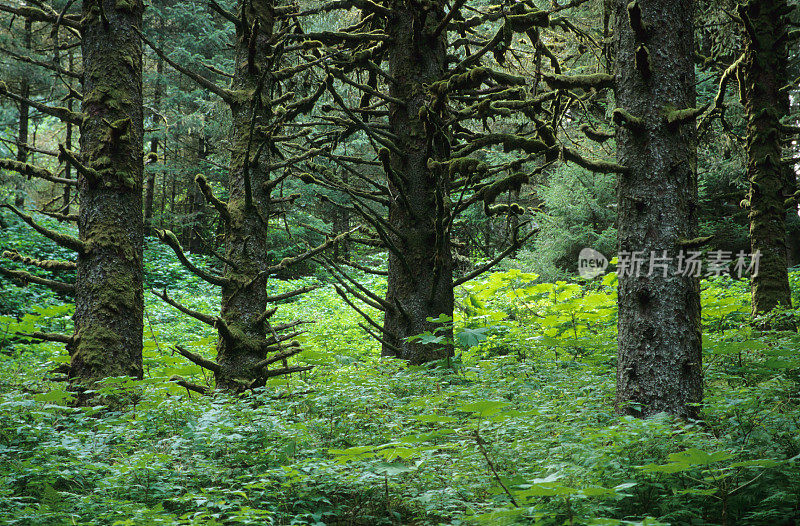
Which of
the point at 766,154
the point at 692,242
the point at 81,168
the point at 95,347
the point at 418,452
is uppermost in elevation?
the point at 766,154

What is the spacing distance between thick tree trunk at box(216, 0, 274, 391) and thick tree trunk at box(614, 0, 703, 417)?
3.27m

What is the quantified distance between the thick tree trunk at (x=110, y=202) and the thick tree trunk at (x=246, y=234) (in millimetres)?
955

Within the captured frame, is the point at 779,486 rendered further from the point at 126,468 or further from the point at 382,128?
the point at 382,128

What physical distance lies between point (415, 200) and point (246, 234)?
1757 mm

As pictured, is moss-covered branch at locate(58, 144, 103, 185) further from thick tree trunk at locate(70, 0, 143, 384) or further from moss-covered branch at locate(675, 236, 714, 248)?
moss-covered branch at locate(675, 236, 714, 248)

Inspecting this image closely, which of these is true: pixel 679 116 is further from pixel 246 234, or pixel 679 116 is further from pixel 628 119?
pixel 246 234

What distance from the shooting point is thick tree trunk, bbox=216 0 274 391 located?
5.02m

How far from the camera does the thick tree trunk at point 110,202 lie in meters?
4.95

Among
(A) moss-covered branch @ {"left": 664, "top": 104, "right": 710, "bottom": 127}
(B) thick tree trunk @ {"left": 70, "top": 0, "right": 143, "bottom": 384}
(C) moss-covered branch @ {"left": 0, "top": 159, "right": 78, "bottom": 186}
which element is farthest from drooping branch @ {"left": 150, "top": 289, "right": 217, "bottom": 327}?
(A) moss-covered branch @ {"left": 664, "top": 104, "right": 710, "bottom": 127}

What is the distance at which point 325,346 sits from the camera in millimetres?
9469

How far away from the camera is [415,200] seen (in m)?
5.25

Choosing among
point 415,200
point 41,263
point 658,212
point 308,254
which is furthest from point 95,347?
point 658,212

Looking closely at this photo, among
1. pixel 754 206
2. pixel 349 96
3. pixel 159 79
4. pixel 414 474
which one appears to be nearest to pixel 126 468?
pixel 414 474

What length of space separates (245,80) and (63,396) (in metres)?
3.53
